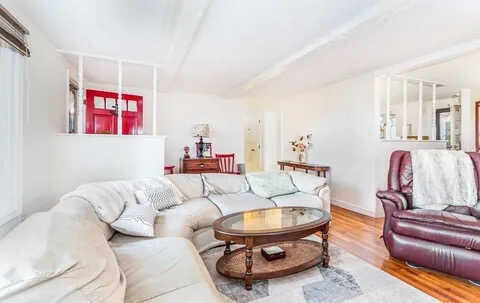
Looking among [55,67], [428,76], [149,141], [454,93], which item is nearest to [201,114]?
[149,141]

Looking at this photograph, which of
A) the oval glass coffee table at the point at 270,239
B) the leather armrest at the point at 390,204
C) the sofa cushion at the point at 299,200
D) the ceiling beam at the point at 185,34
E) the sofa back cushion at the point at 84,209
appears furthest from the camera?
the sofa cushion at the point at 299,200

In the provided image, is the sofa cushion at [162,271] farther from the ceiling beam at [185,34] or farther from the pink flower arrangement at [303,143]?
the pink flower arrangement at [303,143]

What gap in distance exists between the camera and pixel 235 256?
231cm

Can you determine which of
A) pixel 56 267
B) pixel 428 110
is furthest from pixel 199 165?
pixel 428 110

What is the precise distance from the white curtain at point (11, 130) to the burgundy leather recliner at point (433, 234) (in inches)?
129

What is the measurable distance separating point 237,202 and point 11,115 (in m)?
2.20

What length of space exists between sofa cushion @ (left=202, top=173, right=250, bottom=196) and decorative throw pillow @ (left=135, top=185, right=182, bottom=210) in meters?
0.55

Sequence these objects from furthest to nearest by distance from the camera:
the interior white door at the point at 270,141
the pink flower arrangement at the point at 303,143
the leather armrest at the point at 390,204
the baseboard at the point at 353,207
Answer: the interior white door at the point at 270,141
the pink flower arrangement at the point at 303,143
the baseboard at the point at 353,207
the leather armrest at the point at 390,204

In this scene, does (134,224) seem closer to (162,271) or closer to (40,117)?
(162,271)

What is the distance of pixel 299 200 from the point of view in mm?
3186

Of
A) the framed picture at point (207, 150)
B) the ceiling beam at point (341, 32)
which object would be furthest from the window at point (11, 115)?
the framed picture at point (207, 150)

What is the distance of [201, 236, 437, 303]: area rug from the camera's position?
183 centimetres

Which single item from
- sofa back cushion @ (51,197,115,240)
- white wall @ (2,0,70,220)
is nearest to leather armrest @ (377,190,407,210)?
sofa back cushion @ (51,197,115,240)

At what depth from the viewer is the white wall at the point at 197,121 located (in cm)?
552
